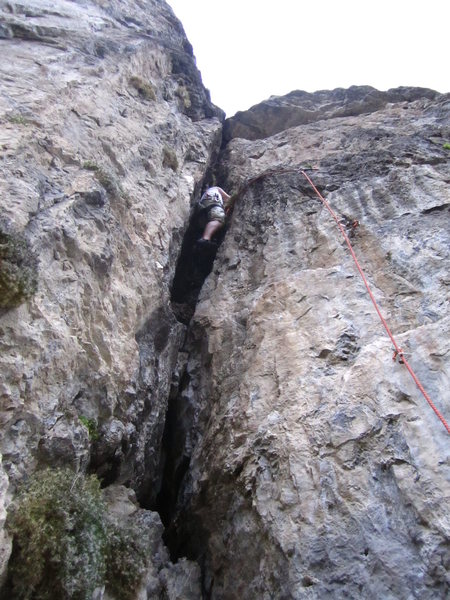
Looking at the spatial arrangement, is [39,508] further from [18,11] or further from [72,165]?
[18,11]

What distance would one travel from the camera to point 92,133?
9.84 meters

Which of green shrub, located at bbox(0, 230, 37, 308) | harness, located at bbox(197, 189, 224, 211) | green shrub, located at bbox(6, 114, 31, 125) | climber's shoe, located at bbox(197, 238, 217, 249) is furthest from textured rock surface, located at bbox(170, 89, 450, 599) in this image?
green shrub, located at bbox(6, 114, 31, 125)

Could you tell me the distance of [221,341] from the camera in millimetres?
9398

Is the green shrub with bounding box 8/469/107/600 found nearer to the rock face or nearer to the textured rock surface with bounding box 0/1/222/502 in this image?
the rock face

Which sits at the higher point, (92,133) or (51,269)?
(92,133)

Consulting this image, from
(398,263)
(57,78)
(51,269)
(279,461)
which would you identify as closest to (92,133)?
(57,78)

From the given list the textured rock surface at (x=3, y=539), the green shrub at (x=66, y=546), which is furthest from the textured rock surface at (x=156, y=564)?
the textured rock surface at (x=3, y=539)

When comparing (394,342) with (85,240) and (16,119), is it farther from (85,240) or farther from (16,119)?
(16,119)

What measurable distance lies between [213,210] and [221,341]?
16.6ft

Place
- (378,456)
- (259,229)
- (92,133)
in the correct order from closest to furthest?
(378,456)
(92,133)
(259,229)

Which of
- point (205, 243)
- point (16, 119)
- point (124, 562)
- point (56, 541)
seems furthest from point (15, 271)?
point (205, 243)

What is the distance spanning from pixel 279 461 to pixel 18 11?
11954 mm

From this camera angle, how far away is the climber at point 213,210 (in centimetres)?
1305

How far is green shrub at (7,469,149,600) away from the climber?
8128mm
